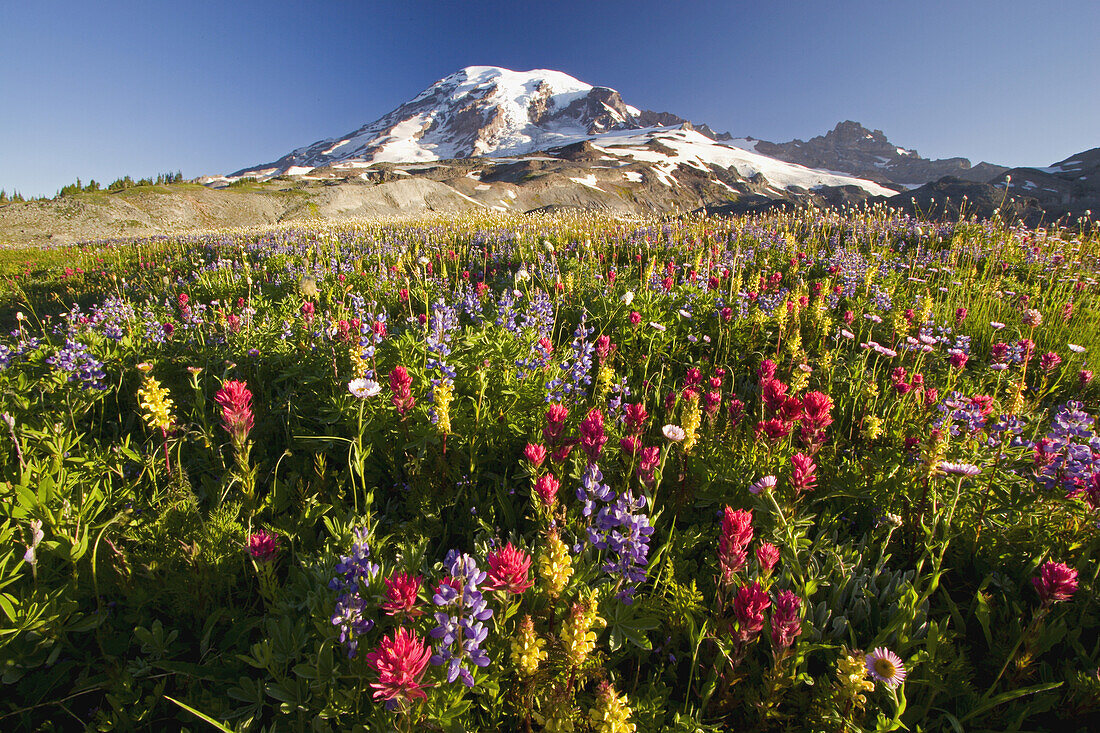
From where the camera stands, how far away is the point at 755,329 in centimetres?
450

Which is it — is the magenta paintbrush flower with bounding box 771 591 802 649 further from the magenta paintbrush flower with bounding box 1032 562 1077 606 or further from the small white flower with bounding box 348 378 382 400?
the small white flower with bounding box 348 378 382 400

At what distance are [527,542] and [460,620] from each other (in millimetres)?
922

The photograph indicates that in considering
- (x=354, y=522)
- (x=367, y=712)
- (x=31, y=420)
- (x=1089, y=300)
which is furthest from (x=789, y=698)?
(x=1089, y=300)

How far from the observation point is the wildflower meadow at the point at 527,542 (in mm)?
1470

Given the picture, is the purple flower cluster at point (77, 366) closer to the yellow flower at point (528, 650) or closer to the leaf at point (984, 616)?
the yellow flower at point (528, 650)

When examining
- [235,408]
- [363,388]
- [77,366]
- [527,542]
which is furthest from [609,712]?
[77,366]

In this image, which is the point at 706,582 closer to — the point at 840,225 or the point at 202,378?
the point at 202,378

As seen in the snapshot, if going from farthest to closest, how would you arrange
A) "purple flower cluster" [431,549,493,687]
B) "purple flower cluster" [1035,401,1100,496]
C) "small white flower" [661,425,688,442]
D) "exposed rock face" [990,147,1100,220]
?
"exposed rock face" [990,147,1100,220], "small white flower" [661,425,688,442], "purple flower cluster" [1035,401,1100,496], "purple flower cluster" [431,549,493,687]

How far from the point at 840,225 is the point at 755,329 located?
8.81 m

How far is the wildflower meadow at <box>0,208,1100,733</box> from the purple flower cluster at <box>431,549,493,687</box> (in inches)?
0.6

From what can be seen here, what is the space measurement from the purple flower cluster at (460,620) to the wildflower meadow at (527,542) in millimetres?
15

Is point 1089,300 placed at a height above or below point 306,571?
above

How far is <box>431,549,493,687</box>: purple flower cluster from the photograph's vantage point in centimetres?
126

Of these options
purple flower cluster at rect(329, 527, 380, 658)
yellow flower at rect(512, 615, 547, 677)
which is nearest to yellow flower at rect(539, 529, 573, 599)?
yellow flower at rect(512, 615, 547, 677)
